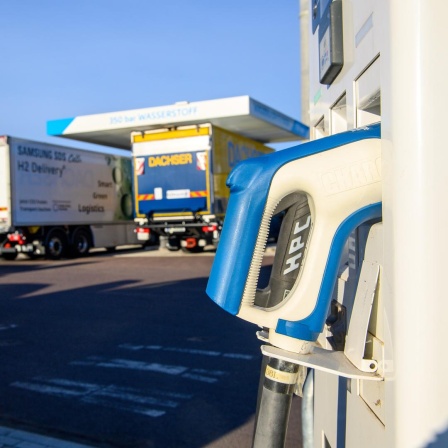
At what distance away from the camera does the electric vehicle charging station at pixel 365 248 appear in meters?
1.00

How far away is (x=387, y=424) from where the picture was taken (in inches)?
44.8

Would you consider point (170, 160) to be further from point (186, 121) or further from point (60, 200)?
point (60, 200)

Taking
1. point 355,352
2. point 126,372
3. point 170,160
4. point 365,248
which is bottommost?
point 126,372

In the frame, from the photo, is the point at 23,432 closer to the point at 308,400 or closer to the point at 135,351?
the point at 135,351

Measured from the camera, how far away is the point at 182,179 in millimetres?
17656

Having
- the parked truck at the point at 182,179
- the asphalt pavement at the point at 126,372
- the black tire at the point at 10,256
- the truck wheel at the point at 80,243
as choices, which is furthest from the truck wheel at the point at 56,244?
the asphalt pavement at the point at 126,372

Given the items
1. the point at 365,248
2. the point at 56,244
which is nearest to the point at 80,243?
the point at 56,244

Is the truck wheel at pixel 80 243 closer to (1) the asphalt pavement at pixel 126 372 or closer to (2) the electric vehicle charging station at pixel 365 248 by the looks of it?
(1) the asphalt pavement at pixel 126 372

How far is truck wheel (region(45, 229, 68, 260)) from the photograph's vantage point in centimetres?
2016

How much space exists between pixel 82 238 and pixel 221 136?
6.81 metres

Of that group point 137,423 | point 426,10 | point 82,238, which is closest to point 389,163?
point 426,10

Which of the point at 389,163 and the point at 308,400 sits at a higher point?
the point at 389,163

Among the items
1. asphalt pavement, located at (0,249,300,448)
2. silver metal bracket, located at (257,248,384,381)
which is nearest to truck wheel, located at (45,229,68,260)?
asphalt pavement, located at (0,249,300,448)

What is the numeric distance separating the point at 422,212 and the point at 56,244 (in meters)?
20.4
